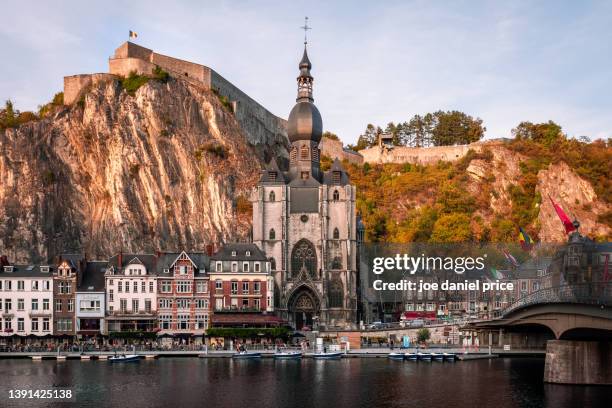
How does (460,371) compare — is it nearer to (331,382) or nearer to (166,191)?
(331,382)

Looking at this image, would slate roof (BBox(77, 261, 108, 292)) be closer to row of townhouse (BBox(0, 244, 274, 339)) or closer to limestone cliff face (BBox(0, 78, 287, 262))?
row of townhouse (BBox(0, 244, 274, 339))

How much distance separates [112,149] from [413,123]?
7097 centimetres

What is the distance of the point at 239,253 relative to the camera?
86.4 m

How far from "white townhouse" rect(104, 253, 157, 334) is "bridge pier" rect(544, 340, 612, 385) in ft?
137

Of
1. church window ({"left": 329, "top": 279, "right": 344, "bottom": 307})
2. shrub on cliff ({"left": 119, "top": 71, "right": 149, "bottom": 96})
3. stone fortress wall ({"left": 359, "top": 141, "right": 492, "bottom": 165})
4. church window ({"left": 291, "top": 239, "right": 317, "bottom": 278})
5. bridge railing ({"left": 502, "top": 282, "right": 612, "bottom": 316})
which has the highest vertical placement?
shrub on cliff ({"left": 119, "top": 71, "right": 149, "bottom": 96})

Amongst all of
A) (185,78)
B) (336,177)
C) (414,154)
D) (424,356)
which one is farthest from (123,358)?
(414,154)

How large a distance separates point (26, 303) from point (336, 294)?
33.6 m

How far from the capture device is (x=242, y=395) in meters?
49.2

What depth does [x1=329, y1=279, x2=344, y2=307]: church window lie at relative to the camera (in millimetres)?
93062

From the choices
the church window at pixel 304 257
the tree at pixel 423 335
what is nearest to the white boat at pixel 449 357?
the tree at pixel 423 335

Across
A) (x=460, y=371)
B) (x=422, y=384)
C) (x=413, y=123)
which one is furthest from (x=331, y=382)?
(x=413, y=123)

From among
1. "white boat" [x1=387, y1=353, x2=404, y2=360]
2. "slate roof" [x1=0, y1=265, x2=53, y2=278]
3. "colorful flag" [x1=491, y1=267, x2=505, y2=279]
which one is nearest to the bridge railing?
"white boat" [x1=387, y1=353, x2=404, y2=360]

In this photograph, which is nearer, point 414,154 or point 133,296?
point 133,296

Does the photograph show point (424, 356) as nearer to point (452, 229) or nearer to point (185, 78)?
point (452, 229)
